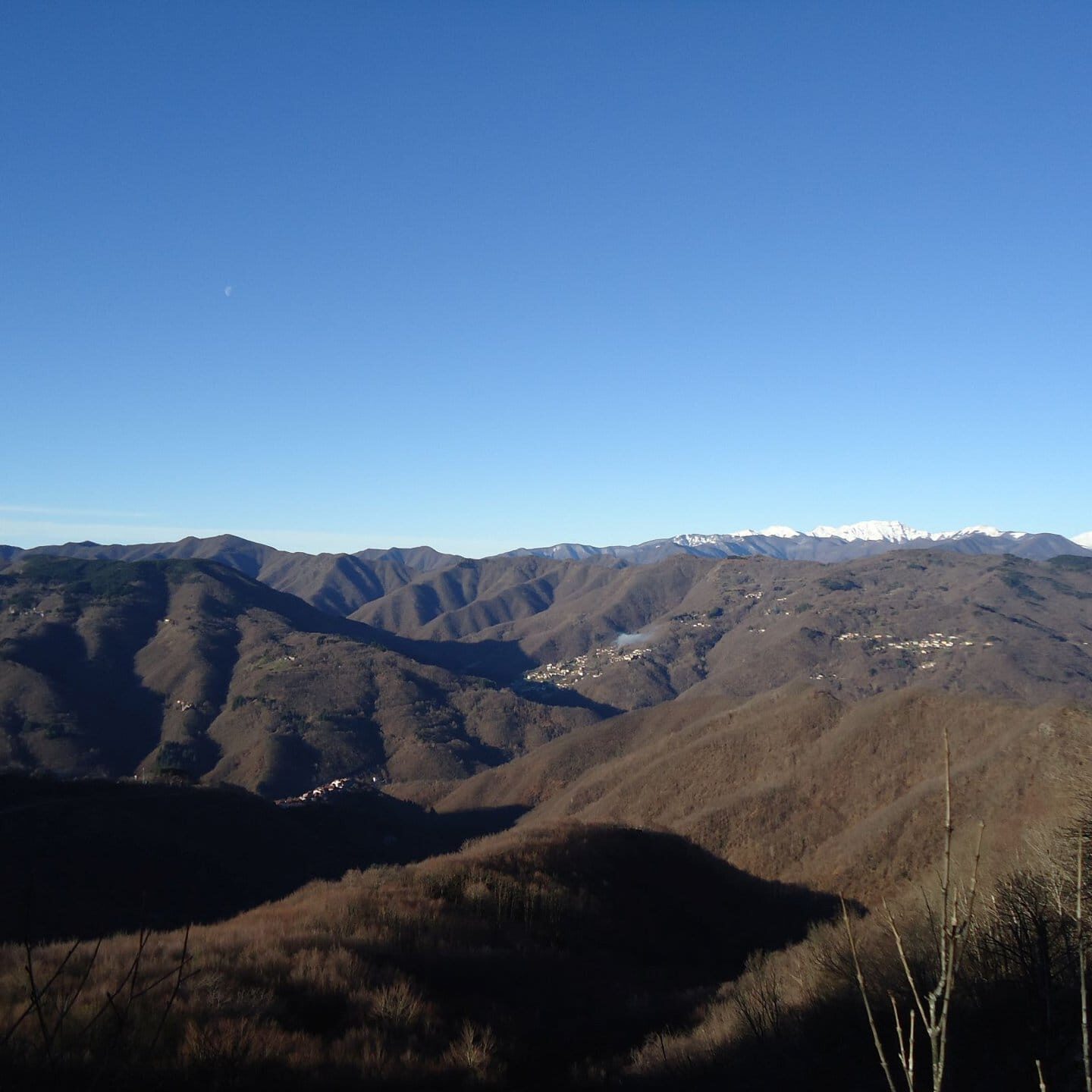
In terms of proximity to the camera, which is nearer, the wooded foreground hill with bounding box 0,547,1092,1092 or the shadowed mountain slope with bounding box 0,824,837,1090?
the shadowed mountain slope with bounding box 0,824,837,1090

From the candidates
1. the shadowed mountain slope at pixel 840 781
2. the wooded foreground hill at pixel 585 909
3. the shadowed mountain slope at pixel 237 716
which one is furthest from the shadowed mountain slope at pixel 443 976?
the shadowed mountain slope at pixel 237 716

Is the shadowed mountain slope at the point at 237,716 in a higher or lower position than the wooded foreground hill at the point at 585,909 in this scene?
lower

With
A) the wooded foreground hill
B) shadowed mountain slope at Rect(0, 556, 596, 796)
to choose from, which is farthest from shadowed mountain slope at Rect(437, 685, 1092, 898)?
shadowed mountain slope at Rect(0, 556, 596, 796)

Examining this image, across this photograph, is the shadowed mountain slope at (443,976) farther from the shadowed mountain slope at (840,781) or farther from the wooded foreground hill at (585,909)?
the shadowed mountain slope at (840,781)

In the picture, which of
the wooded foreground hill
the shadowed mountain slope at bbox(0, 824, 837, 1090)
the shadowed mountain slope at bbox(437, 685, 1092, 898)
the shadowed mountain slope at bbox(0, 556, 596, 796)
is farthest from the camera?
the shadowed mountain slope at bbox(0, 556, 596, 796)

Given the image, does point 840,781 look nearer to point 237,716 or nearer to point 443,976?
point 443,976

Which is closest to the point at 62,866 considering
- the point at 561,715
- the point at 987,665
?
the point at 561,715

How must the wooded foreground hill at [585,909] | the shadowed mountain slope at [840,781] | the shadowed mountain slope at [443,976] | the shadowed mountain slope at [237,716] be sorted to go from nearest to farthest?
the shadowed mountain slope at [443,976]
the wooded foreground hill at [585,909]
the shadowed mountain slope at [840,781]
the shadowed mountain slope at [237,716]

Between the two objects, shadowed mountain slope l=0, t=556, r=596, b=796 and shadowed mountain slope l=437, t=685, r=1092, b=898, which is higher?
shadowed mountain slope l=437, t=685, r=1092, b=898

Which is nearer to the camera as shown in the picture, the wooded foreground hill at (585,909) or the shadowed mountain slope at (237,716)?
the wooded foreground hill at (585,909)

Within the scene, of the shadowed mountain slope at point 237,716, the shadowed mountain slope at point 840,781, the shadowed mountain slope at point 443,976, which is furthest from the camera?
the shadowed mountain slope at point 237,716

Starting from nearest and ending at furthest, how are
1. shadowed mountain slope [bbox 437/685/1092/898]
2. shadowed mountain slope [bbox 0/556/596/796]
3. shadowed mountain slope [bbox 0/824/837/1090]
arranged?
shadowed mountain slope [bbox 0/824/837/1090]
shadowed mountain slope [bbox 437/685/1092/898]
shadowed mountain slope [bbox 0/556/596/796]

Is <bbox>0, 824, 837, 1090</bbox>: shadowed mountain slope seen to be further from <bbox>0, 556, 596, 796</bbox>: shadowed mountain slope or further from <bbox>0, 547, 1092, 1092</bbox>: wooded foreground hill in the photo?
<bbox>0, 556, 596, 796</bbox>: shadowed mountain slope

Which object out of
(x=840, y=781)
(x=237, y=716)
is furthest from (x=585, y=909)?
(x=237, y=716)
